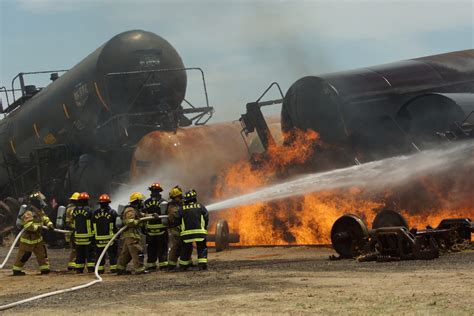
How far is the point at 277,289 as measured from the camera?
10.9 m

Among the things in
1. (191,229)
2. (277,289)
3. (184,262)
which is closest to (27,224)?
(184,262)

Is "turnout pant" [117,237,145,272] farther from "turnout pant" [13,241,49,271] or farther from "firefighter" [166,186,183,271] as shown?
"turnout pant" [13,241,49,271]

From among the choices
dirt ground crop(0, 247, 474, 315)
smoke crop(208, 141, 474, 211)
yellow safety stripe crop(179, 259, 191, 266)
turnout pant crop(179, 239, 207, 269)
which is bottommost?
dirt ground crop(0, 247, 474, 315)

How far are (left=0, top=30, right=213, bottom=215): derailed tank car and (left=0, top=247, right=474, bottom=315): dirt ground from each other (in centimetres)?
779

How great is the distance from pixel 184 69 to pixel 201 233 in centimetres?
→ 1006

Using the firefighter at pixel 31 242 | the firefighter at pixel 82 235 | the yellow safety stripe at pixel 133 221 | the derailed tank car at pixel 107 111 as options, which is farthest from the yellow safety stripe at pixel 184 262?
the derailed tank car at pixel 107 111

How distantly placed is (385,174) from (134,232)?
5154 millimetres

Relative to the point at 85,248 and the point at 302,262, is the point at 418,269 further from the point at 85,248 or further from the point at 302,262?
the point at 85,248

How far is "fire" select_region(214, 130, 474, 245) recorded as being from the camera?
15.8 meters

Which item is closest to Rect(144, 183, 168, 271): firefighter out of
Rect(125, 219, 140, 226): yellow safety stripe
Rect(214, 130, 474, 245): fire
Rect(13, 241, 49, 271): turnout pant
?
Rect(125, 219, 140, 226): yellow safety stripe

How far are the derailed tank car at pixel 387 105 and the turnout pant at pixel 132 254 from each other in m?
5.44

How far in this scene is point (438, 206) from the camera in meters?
15.9

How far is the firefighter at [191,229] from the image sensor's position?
14.6 meters

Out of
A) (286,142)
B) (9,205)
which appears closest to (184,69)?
(286,142)
